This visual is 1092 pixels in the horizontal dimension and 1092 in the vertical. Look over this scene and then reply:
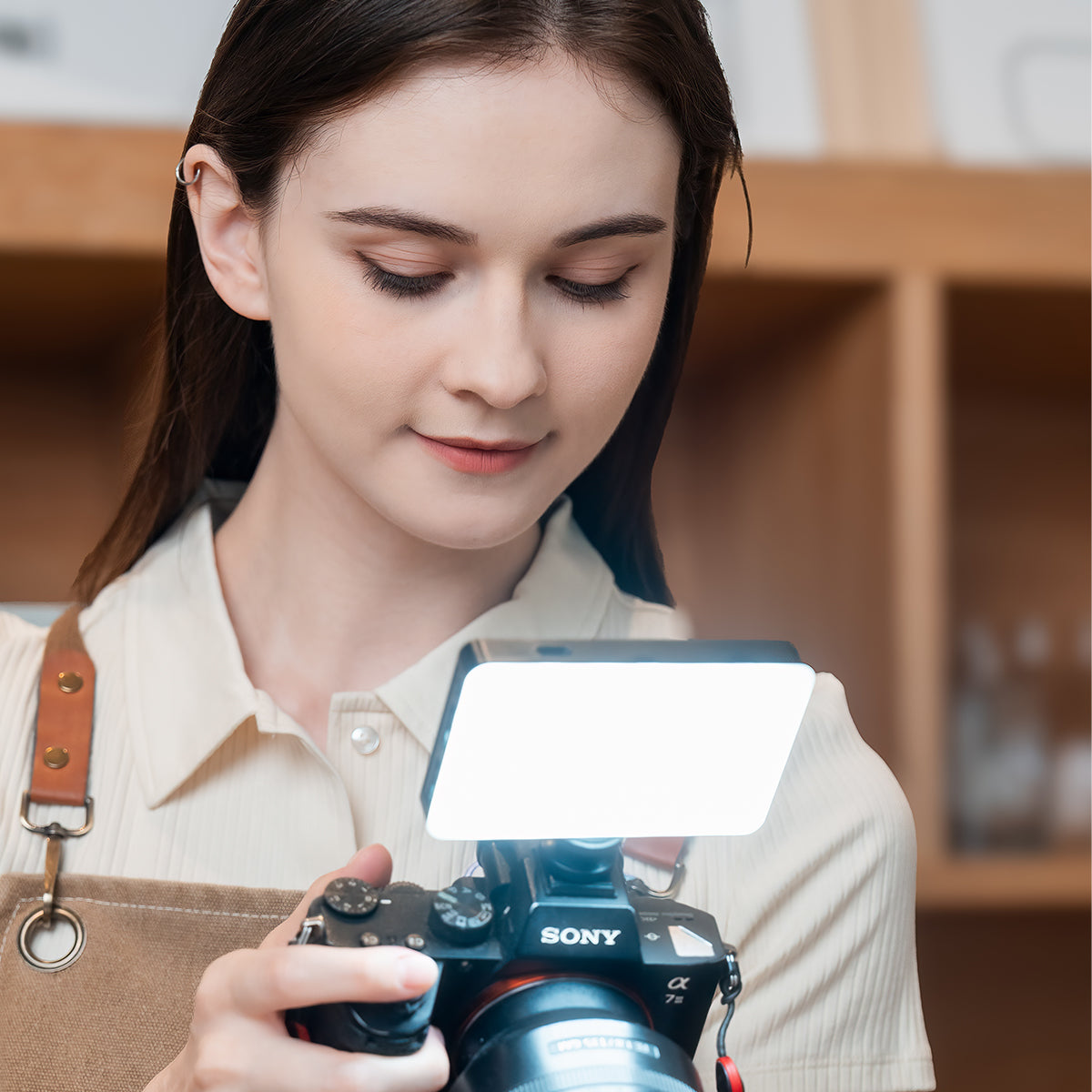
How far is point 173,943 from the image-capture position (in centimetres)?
55

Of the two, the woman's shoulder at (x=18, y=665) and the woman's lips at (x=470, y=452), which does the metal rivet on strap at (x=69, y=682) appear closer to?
the woman's shoulder at (x=18, y=665)

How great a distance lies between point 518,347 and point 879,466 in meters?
0.61

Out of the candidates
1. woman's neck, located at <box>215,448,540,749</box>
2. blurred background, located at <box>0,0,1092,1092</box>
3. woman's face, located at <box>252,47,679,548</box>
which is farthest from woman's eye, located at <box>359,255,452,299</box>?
blurred background, located at <box>0,0,1092,1092</box>

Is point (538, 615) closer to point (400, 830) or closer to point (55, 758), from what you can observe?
point (400, 830)

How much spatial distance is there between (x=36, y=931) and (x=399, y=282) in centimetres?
32

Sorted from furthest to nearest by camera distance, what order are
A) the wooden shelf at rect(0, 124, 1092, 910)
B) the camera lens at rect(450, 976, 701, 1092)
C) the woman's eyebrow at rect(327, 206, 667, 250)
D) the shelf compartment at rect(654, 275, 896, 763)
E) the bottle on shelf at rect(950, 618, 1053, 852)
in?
the bottle on shelf at rect(950, 618, 1053, 852) < the shelf compartment at rect(654, 275, 896, 763) < the wooden shelf at rect(0, 124, 1092, 910) < the woman's eyebrow at rect(327, 206, 667, 250) < the camera lens at rect(450, 976, 701, 1092)

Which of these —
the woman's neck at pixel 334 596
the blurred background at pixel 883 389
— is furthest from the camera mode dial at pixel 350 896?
the blurred background at pixel 883 389

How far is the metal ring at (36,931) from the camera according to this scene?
0.55 meters

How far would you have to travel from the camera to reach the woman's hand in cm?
36

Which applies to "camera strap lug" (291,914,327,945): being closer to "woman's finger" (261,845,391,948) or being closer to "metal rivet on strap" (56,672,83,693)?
"woman's finger" (261,845,391,948)

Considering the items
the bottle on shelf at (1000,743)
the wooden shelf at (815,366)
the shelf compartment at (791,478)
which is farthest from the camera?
the bottle on shelf at (1000,743)

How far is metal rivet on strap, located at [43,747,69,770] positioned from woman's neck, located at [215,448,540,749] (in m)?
0.09

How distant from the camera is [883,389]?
1020mm

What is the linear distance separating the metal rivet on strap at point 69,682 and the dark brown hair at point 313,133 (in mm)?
74
